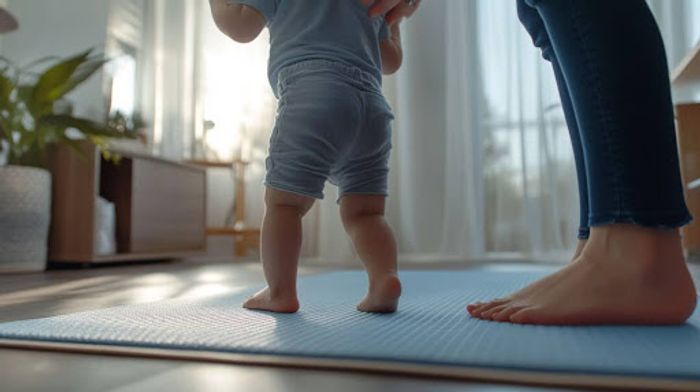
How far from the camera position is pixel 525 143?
2555 mm

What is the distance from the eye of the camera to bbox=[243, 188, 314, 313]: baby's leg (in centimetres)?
82

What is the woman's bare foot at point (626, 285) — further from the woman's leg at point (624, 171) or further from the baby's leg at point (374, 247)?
the baby's leg at point (374, 247)

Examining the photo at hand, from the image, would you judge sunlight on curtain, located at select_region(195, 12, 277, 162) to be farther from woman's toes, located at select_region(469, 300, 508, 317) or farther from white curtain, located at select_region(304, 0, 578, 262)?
woman's toes, located at select_region(469, 300, 508, 317)

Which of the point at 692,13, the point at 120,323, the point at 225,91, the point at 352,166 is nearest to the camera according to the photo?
the point at 120,323

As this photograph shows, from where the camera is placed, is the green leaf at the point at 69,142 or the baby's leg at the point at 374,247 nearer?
the baby's leg at the point at 374,247

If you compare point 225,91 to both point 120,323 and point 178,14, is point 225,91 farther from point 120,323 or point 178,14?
point 120,323

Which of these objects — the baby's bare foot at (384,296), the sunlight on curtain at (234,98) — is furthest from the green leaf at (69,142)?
the baby's bare foot at (384,296)

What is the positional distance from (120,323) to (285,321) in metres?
0.20

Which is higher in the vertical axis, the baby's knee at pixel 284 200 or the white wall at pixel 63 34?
→ the white wall at pixel 63 34

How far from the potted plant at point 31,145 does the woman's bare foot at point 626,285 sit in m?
1.69

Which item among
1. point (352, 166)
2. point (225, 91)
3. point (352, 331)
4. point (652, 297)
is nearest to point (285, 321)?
point (352, 331)

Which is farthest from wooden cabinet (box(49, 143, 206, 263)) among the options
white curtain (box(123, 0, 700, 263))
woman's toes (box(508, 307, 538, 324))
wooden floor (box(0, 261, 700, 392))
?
woman's toes (box(508, 307, 538, 324))

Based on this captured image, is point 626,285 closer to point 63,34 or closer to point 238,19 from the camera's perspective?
point 238,19

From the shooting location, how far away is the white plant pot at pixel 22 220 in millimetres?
1814
